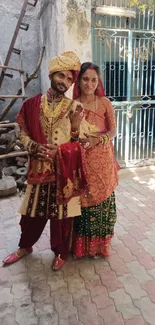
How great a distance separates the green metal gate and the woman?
8.38 feet

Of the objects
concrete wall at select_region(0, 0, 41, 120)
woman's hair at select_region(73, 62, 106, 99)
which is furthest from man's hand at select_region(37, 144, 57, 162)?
concrete wall at select_region(0, 0, 41, 120)

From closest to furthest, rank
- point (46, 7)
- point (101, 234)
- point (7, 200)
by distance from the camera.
Result: point (101, 234), point (7, 200), point (46, 7)

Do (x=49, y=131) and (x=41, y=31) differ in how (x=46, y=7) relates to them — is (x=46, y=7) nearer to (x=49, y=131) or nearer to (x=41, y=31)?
(x=41, y=31)

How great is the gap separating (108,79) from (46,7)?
1.55 m

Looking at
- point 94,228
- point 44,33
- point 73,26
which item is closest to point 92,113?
point 94,228

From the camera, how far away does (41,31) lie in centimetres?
524

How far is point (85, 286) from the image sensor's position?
2150mm

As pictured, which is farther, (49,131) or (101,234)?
(101,234)

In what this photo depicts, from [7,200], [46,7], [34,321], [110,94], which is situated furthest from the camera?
[110,94]

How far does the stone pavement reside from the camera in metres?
1.86

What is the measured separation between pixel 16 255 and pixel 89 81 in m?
1.65

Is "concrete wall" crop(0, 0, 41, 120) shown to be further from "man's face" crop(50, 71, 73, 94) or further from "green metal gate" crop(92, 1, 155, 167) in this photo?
"man's face" crop(50, 71, 73, 94)

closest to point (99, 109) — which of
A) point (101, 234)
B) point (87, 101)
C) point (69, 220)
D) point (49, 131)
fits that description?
point (87, 101)

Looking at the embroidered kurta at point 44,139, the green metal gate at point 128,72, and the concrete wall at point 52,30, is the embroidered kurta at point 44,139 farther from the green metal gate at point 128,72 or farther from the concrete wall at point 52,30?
the green metal gate at point 128,72
